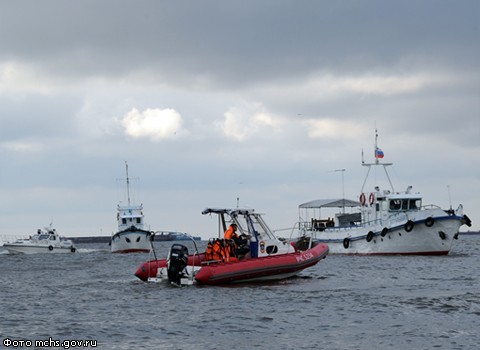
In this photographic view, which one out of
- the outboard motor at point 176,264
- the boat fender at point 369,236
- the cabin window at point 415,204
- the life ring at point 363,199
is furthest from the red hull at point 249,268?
the life ring at point 363,199

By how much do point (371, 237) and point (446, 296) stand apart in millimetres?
28456

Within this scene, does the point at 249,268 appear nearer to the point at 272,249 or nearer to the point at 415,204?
the point at 272,249

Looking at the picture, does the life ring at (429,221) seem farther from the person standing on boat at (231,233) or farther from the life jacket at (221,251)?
the life jacket at (221,251)

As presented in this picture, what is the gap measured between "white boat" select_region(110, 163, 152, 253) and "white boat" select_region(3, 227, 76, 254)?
7.44m

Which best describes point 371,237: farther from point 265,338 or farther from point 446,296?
point 265,338

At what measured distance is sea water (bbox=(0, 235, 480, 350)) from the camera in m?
19.4

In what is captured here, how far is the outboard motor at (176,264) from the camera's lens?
1168 inches

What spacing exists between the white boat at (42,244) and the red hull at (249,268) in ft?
196

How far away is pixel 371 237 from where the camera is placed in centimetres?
5572

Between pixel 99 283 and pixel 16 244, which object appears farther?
pixel 16 244

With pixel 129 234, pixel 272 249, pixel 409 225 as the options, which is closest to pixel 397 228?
pixel 409 225

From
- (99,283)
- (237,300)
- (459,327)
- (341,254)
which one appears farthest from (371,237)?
(459,327)

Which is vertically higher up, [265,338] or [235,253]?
Answer: [235,253]

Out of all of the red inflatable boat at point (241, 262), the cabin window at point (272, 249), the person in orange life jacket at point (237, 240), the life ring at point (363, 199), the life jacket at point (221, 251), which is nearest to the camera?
the red inflatable boat at point (241, 262)
